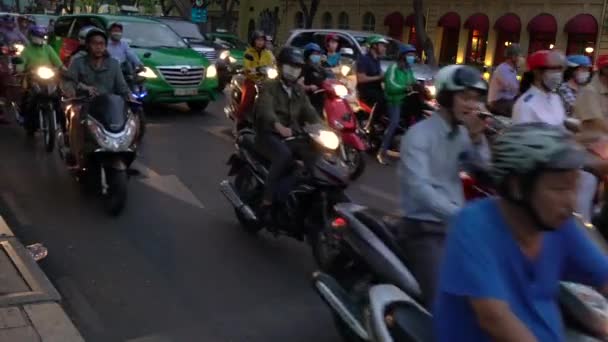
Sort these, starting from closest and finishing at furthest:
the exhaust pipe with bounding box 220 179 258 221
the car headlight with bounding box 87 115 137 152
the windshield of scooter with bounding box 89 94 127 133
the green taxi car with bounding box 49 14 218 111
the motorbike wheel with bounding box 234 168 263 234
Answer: the exhaust pipe with bounding box 220 179 258 221 → the motorbike wheel with bounding box 234 168 263 234 → the car headlight with bounding box 87 115 137 152 → the windshield of scooter with bounding box 89 94 127 133 → the green taxi car with bounding box 49 14 218 111

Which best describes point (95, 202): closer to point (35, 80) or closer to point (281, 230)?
point (281, 230)

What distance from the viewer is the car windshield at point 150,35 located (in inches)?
571

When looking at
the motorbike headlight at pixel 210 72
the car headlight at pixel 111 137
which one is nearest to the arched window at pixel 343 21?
the motorbike headlight at pixel 210 72

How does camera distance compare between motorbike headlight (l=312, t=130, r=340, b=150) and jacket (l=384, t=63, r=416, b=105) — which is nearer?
motorbike headlight (l=312, t=130, r=340, b=150)

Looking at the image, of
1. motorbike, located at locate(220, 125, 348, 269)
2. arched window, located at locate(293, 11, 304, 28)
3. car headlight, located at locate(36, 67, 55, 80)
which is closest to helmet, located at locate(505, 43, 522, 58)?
motorbike, located at locate(220, 125, 348, 269)

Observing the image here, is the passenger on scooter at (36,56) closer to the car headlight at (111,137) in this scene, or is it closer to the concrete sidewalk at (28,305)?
the car headlight at (111,137)

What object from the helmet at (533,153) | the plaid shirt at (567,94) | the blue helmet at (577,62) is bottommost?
the plaid shirt at (567,94)

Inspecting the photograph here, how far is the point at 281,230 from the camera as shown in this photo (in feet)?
20.1

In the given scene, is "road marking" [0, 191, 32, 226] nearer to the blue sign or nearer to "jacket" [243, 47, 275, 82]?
"jacket" [243, 47, 275, 82]

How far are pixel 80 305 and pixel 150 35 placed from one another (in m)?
10.6

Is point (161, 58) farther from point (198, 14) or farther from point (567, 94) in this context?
point (198, 14)

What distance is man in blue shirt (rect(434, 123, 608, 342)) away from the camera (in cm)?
203

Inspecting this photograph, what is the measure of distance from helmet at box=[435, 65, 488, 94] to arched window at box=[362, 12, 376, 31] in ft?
120

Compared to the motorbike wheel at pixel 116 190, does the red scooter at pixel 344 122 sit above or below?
above
